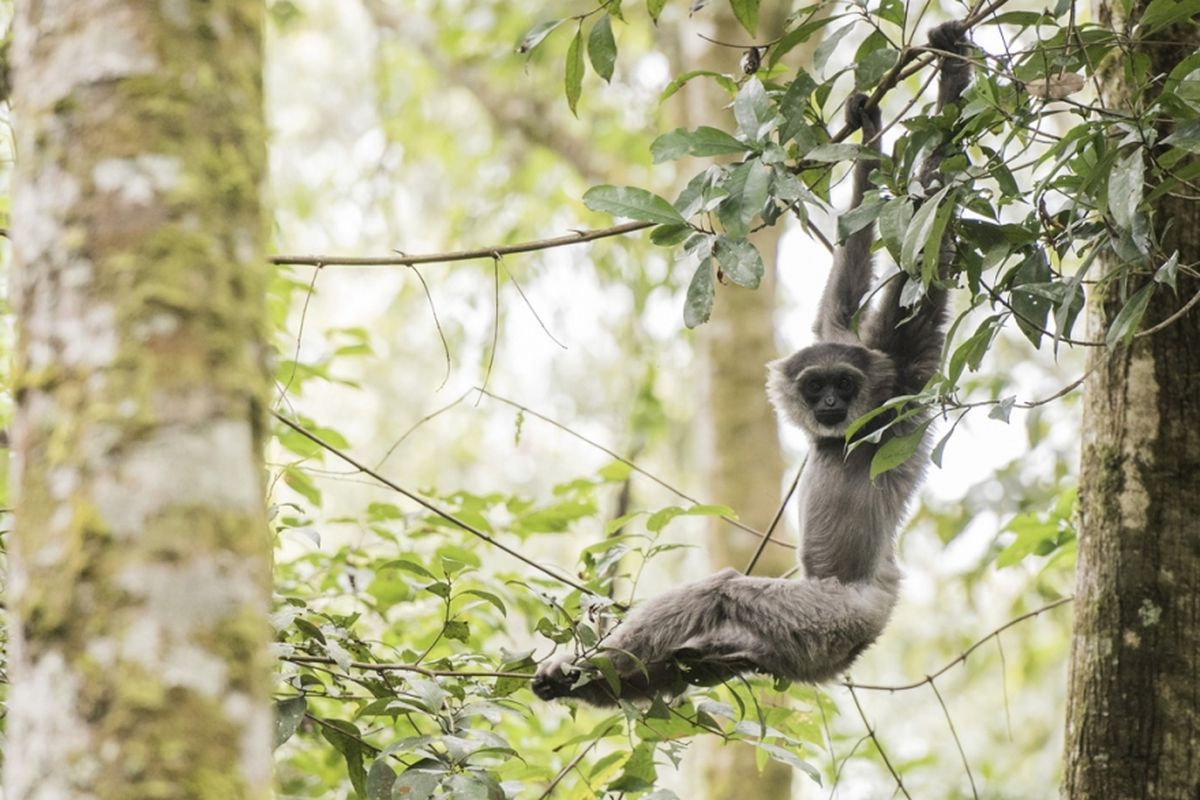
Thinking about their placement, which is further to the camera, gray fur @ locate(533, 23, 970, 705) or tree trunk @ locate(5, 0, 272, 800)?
gray fur @ locate(533, 23, 970, 705)

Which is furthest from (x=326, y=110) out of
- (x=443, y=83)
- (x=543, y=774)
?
(x=543, y=774)

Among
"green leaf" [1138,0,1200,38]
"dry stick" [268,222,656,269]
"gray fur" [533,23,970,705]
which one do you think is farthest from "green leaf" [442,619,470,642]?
"green leaf" [1138,0,1200,38]

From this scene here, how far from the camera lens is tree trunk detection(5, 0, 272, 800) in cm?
168

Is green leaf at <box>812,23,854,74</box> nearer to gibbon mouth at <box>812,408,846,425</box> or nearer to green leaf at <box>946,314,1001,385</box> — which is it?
green leaf at <box>946,314,1001,385</box>

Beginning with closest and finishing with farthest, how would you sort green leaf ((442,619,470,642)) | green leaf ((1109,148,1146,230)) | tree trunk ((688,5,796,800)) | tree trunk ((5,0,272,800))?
tree trunk ((5,0,272,800)) → green leaf ((1109,148,1146,230)) → green leaf ((442,619,470,642)) → tree trunk ((688,5,796,800))

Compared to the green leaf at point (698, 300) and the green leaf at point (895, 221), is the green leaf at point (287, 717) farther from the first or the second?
the green leaf at point (895, 221)

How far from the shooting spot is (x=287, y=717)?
128 inches

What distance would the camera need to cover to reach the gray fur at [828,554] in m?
4.82

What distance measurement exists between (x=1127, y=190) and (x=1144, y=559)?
4.19 ft

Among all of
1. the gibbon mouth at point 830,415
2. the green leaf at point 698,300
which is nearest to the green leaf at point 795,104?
the green leaf at point 698,300

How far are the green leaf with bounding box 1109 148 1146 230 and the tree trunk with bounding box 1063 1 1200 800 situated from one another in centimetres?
66

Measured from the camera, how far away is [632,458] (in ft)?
24.3

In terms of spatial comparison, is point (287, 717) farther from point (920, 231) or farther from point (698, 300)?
point (920, 231)

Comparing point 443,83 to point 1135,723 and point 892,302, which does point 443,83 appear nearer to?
point 892,302
